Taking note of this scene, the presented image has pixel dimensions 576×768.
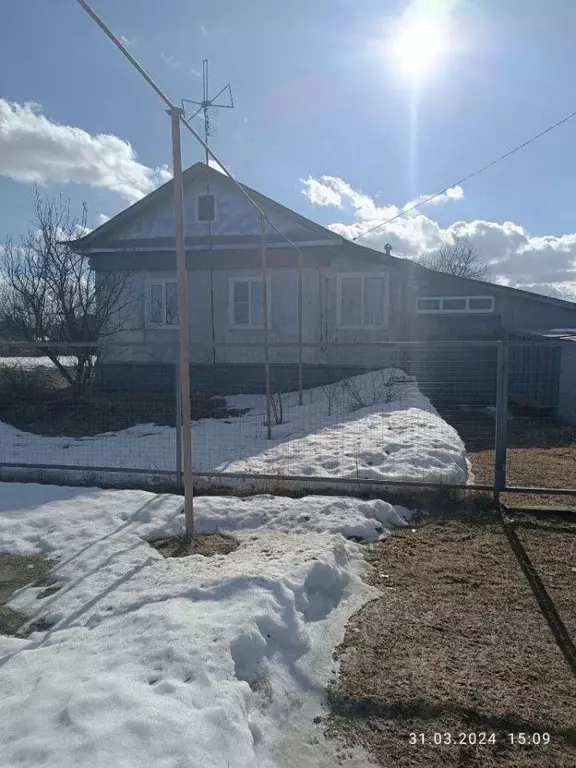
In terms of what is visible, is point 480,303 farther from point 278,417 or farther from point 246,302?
point 278,417

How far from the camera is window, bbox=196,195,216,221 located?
1628cm

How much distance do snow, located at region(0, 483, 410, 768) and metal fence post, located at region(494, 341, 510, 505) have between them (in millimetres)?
1479

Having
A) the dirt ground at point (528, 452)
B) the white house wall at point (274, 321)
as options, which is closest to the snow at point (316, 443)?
the dirt ground at point (528, 452)

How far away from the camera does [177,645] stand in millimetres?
2570

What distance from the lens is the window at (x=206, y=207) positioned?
16.3 meters

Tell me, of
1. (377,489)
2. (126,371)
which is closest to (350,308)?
(126,371)

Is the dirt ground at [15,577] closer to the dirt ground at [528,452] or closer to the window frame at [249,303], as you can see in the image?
the dirt ground at [528,452]

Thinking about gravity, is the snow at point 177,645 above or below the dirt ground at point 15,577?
above

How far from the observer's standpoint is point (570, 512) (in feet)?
16.5

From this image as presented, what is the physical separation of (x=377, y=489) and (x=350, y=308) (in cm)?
1109

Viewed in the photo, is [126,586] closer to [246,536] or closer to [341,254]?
[246,536]

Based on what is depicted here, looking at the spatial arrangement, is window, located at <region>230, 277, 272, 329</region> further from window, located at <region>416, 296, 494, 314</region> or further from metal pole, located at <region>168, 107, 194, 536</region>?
metal pole, located at <region>168, 107, 194, 536</region>

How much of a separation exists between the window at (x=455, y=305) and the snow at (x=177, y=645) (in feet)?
48.3

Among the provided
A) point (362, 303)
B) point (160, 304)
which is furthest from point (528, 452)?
point (160, 304)
